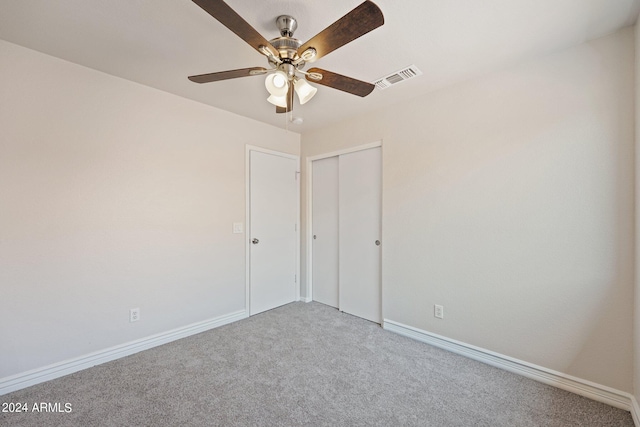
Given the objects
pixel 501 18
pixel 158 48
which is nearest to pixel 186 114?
pixel 158 48

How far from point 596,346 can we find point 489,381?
721 mm

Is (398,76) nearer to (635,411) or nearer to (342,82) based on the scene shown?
(342,82)

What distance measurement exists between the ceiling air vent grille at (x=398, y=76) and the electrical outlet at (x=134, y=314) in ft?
9.72

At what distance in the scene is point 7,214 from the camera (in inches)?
71.9

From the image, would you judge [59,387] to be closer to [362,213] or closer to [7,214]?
[7,214]

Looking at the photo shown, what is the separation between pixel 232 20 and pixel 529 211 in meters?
2.30

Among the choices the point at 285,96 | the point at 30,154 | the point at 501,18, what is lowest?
the point at 30,154

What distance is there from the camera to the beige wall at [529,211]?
1710mm

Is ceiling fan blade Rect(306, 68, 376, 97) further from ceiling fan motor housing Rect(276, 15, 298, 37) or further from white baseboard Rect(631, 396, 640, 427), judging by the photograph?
white baseboard Rect(631, 396, 640, 427)

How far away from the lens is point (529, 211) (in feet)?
6.53

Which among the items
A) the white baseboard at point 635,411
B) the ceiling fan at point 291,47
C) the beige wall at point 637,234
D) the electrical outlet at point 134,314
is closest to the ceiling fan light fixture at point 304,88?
the ceiling fan at point 291,47

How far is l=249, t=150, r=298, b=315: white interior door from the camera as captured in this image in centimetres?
326

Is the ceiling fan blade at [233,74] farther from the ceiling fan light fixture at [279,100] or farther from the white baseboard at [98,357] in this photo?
the white baseboard at [98,357]

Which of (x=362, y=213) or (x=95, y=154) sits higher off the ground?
(x=95, y=154)
